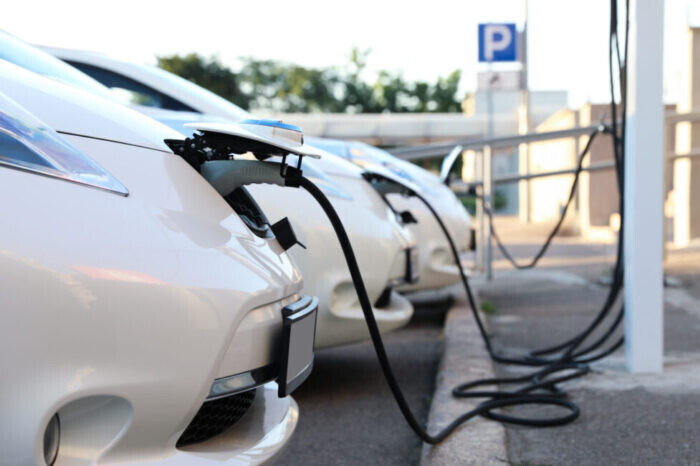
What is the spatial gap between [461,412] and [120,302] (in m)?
1.96

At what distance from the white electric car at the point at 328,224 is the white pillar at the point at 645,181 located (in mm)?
998

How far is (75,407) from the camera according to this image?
4.74 feet

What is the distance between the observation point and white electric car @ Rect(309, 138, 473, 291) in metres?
4.91

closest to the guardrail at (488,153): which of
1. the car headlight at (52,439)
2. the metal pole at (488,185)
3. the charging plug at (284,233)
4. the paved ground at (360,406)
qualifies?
the metal pole at (488,185)

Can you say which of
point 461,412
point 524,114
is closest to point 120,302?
point 461,412

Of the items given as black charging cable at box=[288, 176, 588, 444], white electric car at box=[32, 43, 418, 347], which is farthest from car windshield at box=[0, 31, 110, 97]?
black charging cable at box=[288, 176, 588, 444]

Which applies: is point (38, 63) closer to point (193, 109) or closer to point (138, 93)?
point (193, 109)

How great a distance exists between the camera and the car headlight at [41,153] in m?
1.47

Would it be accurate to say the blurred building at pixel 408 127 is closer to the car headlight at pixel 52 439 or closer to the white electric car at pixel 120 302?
the white electric car at pixel 120 302

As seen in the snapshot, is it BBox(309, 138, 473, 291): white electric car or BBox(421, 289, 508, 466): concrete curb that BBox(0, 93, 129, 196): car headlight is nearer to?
BBox(421, 289, 508, 466): concrete curb

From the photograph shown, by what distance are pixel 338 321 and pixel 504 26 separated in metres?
9.97

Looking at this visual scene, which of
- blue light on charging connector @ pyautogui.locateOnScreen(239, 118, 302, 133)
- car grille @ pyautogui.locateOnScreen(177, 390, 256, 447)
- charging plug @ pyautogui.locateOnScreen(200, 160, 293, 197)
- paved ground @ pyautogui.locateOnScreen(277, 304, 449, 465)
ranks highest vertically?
blue light on charging connector @ pyautogui.locateOnScreen(239, 118, 302, 133)

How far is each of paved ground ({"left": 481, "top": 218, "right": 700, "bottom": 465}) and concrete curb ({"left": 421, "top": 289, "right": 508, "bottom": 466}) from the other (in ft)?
0.24

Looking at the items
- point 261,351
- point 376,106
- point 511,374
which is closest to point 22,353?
point 261,351
